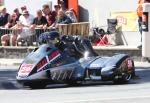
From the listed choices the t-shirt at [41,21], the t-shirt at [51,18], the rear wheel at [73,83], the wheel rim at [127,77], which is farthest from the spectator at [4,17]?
the wheel rim at [127,77]

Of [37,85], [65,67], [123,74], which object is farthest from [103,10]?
[37,85]

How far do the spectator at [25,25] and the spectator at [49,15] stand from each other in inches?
20.6

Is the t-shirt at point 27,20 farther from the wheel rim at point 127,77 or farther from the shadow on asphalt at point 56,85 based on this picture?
the wheel rim at point 127,77

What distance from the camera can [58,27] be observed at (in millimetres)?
23844

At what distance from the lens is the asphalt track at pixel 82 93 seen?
1340 centimetres

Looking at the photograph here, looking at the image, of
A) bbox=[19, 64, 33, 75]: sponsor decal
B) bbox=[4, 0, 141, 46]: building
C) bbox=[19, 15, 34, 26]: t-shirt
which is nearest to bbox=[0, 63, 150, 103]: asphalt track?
bbox=[19, 64, 33, 75]: sponsor decal

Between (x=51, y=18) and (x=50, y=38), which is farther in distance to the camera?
(x=51, y=18)

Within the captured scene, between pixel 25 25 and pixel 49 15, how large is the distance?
2.94 feet

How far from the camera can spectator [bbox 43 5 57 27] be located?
24.7 m

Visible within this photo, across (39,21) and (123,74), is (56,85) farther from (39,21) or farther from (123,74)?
(39,21)

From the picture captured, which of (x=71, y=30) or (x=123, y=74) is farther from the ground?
(x=71, y=30)

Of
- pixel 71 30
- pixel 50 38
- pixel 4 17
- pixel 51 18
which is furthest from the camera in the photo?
pixel 4 17

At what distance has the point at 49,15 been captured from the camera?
2475 centimetres

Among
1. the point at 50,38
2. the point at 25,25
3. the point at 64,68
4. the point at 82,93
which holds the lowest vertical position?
the point at 82,93
